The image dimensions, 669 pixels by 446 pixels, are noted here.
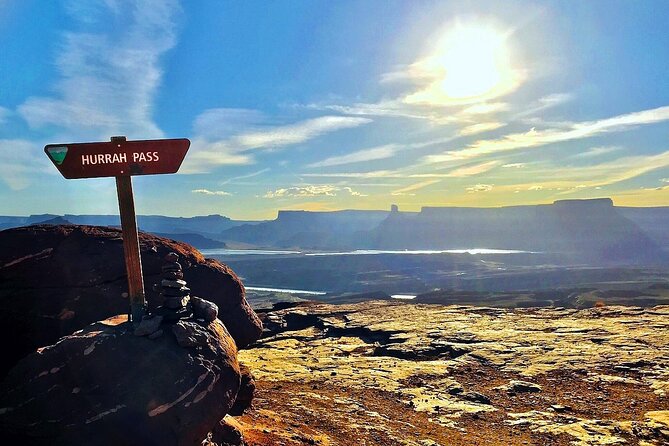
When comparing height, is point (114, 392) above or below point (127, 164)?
below

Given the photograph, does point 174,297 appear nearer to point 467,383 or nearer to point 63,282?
point 63,282

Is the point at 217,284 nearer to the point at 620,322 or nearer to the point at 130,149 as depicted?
the point at 130,149

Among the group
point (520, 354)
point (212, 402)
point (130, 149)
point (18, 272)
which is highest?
point (130, 149)

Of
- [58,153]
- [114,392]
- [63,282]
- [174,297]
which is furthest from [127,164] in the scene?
[63,282]

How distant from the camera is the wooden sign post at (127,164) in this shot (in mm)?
13203

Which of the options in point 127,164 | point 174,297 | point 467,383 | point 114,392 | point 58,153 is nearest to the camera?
point 114,392

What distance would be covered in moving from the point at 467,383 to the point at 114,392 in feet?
80.0

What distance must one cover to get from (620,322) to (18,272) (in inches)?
2164

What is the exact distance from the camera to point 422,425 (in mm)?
21906

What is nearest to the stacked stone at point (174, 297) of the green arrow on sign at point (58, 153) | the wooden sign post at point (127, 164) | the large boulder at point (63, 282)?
the wooden sign post at point (127, 164)

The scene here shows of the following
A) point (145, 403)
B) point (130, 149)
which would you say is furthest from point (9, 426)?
point (130, 149)

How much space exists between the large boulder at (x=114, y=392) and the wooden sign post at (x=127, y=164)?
1777 millimetres

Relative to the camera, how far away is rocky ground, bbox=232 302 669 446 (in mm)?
20453

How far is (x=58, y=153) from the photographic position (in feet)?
42.8
